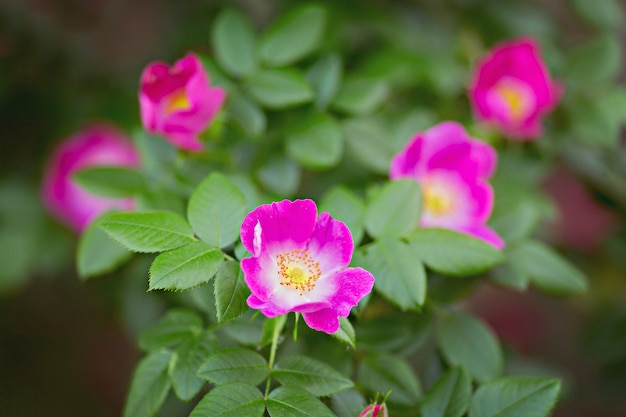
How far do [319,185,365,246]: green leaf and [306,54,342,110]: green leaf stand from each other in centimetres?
17

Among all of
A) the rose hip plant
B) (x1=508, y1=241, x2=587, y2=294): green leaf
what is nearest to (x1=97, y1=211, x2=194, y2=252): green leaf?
the rose hip plant

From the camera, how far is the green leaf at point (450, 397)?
591mm

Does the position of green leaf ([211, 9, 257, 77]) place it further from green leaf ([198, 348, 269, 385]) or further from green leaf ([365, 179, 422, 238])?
green leaf ([198, 348, 269, 385])

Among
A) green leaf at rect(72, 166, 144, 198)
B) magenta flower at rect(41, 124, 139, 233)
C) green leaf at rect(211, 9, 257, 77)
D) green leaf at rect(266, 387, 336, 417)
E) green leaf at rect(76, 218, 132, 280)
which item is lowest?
magenta flower at rect(41, 124, 139, 233)

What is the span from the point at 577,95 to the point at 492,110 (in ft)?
0.51

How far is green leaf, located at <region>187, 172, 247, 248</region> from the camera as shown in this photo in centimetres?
56

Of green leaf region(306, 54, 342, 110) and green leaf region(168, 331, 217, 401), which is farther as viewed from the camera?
green leaf region(306, 54, 342, 110)

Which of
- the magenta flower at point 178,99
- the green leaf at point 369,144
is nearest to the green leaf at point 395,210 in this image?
the green leaf at point 369,144

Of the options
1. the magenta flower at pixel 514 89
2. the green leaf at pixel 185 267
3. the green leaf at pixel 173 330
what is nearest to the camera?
the green leaf at pixel 185 267

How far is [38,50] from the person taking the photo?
122 cm

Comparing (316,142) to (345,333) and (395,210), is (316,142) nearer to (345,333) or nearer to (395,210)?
(395,210)

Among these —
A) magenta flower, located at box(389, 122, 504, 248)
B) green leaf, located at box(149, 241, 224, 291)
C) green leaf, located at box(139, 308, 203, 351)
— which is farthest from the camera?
magenta flower, located at box(389, 122, 504, 248)

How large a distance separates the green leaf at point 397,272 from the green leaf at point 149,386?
197mm

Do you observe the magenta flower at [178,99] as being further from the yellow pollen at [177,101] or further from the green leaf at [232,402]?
the green leaf at [232,402]
